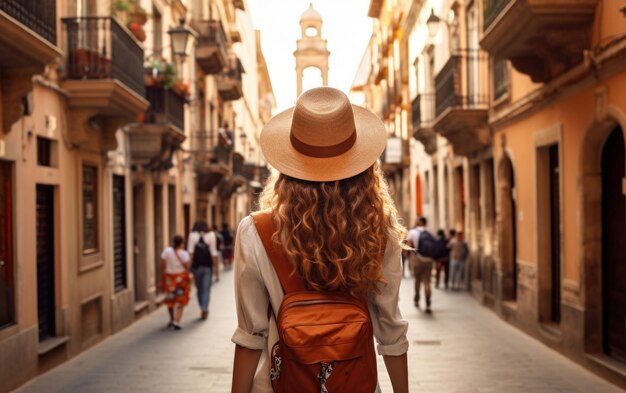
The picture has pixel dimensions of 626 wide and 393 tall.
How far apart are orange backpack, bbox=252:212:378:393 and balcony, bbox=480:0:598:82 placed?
812 centimetres

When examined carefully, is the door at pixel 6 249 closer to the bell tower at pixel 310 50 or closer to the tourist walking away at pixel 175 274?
the tourist walking away at pixel 175 274

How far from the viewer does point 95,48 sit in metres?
12.6

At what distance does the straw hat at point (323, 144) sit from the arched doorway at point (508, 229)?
13.1 meters

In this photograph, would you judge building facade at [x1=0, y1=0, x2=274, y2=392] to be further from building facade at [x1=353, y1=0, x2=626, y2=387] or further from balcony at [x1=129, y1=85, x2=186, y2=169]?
building facade at [x1=353, y1=0, x2=626, y2=387]

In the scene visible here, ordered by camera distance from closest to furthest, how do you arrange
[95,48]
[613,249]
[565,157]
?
[613,249] < [565,157] < [95,48]

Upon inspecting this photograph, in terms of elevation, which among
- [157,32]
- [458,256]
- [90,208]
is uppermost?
[157,32]

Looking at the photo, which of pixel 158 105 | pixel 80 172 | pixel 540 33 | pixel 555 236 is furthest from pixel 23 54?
pixel 158 105

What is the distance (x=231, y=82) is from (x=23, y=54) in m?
24.0

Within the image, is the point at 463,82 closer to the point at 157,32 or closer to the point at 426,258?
the point at 426,258

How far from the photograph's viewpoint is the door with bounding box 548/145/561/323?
1265 centimetres

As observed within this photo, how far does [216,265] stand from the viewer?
84.3ft

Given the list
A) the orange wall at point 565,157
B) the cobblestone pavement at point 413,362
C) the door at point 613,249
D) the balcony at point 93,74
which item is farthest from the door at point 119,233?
the door at point 613,249

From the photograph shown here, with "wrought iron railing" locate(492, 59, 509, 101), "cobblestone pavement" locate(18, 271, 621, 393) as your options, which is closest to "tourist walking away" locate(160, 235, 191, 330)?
"cobblestone pavement" locate(18, 271, 621, 393)

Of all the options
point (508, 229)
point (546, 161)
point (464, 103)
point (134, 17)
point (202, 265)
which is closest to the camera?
point (546, 161)
